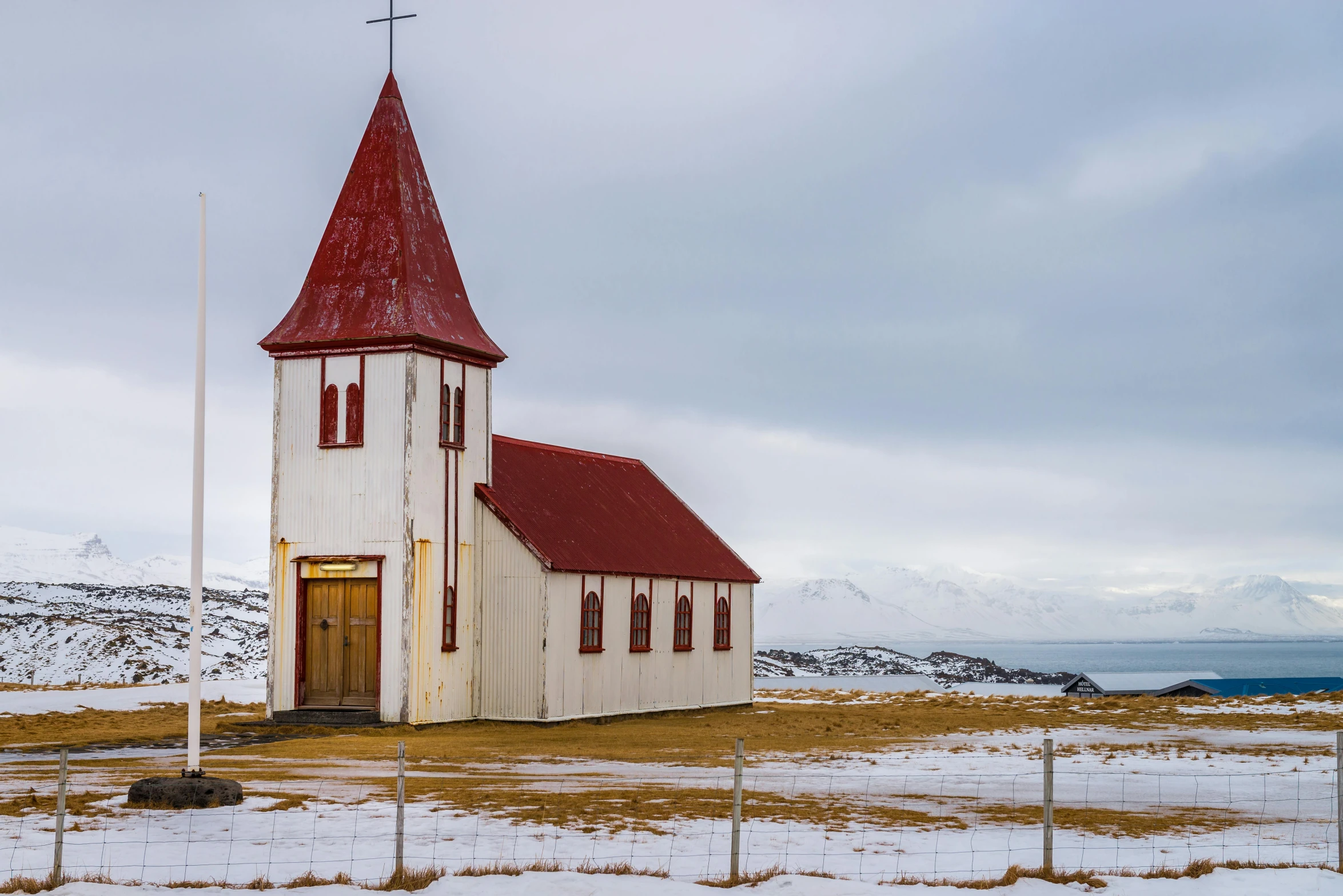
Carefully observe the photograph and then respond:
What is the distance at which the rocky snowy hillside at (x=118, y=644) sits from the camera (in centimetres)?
5625

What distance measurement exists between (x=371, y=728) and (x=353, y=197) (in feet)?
39.5

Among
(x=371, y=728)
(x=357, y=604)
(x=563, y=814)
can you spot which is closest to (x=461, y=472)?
(x=357, y=604)

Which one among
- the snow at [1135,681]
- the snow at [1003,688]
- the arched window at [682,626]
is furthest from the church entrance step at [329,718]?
the snow at [1003,688]

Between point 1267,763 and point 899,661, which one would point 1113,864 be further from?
point 899,661

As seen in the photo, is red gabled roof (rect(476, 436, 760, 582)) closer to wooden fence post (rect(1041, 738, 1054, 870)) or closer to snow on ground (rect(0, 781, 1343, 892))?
snow on ground (rect(0, 781, 1343, 892))

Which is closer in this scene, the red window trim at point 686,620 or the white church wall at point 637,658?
the white church wall at point 637,658

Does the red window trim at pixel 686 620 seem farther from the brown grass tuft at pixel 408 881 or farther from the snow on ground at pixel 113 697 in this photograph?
the brown grass tuft at pixel 408 881

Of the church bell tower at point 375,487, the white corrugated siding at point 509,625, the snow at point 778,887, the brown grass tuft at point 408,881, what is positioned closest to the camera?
the snow at point 778,887

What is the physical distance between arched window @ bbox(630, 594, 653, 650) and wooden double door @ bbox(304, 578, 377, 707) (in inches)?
281

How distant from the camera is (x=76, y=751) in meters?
24.3

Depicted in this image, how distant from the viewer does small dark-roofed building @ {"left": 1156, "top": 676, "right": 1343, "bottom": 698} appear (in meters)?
59.5

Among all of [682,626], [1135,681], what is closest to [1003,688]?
[1135,681]

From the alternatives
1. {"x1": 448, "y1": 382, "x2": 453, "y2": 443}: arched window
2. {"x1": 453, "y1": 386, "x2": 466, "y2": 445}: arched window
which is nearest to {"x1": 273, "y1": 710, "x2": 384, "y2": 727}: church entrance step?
{"x1": 448, "y1": 382, "x2": 453, "y2": 443}: arched window

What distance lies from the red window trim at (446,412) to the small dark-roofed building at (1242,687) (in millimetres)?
37197
